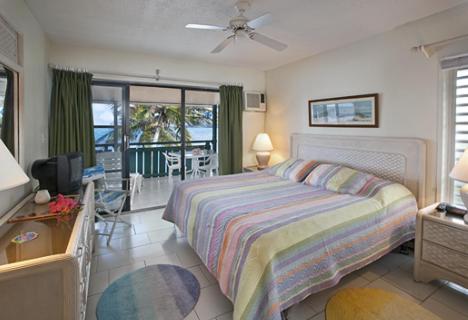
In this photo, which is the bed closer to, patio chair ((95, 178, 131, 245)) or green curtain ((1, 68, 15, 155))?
patio chair ((95, 178, 131, 245))

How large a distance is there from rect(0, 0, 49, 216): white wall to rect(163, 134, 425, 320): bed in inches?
56.7

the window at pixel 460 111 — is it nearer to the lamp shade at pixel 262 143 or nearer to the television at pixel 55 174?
the lamp shade at pixel 262 143

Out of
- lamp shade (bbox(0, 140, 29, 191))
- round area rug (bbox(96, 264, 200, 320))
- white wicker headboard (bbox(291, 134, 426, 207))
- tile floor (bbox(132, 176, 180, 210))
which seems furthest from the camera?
tile floor (bbox(132, 176, 180, 210))

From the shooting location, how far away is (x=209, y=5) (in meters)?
2.26

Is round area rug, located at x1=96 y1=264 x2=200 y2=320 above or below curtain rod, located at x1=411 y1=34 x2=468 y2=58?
below

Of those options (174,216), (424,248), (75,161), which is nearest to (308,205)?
(424,248)

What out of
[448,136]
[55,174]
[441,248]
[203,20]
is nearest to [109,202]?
[55,174]

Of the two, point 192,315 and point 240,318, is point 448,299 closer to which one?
point 240,318

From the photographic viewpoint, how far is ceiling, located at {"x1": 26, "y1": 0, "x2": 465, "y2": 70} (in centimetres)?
226

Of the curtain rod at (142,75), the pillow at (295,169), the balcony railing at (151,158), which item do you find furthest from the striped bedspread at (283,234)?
the balcony railing at (151,158)

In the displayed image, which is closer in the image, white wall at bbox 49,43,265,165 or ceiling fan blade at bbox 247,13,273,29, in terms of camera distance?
ceiling fan blade at bbox 247,13,273,29

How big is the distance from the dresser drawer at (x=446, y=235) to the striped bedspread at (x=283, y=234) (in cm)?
27

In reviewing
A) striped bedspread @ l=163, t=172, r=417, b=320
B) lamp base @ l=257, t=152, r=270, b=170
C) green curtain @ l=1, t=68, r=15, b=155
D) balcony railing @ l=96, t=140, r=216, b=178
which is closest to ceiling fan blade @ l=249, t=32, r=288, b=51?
striped bedspread @ l=163, t=172, r=417, b=320

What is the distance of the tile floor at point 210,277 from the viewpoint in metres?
1.91
